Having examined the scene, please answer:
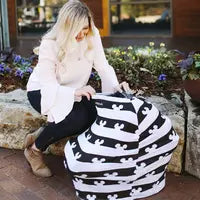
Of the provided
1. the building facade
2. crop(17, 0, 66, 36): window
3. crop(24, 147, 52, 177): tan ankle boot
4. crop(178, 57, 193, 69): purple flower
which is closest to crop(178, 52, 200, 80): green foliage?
crop(178, 57, 193, 69): purple flower

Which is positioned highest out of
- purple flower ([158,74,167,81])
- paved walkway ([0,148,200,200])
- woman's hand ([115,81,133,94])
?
woman's hand ([115,81,133,94])

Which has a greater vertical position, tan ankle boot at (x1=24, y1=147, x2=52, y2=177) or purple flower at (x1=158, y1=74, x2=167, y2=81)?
purple flower at (x1=158, y1=74, x2=167, y2=81)

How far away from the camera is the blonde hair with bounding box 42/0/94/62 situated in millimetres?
2891

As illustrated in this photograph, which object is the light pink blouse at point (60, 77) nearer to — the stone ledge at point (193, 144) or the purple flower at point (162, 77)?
the stone ledge at point (193, 144)

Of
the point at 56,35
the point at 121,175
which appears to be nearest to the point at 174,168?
the point at 121,175

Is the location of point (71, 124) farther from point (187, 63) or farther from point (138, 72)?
point (138, 72)

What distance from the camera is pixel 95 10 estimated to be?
9.02 metres

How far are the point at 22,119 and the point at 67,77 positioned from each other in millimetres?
817

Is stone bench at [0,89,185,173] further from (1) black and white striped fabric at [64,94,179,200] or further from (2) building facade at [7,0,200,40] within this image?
(2) building facade at [7,0,200,40]

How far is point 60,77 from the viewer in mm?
3139

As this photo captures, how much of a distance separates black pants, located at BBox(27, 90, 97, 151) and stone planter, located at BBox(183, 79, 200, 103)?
2.82 ft

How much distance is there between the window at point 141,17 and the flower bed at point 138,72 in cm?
392

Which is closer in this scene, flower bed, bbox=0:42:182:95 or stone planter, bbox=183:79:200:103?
stone planter, bbox=183:79:200:103

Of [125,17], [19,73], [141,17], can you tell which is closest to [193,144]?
[19,73]
